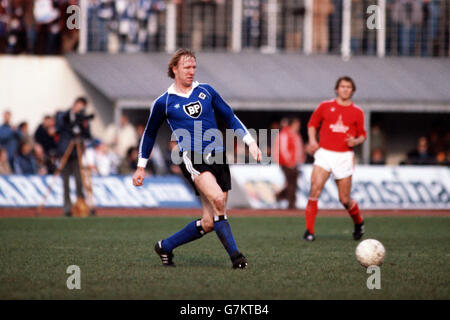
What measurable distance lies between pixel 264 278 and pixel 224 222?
0.99 meters

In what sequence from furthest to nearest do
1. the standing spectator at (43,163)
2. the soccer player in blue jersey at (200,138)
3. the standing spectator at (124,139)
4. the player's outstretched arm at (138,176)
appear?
the standing spectator at (124,139)
the standing spectator at (43,163)
the player's outstretched arm at (138,176)
the soccer player in blue jersey at (200,138)

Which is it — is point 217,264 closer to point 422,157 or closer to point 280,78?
point 422,157

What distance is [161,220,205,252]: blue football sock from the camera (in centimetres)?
1029

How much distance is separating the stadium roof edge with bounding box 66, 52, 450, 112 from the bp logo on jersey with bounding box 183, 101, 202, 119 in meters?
16.8

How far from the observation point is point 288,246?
13.1m

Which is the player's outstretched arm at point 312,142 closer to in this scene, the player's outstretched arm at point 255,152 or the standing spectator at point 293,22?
the player's outstretched arm at point 255,152

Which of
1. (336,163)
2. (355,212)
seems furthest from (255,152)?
(355,212)

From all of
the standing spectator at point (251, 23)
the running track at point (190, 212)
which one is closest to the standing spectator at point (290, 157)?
the running track at point (190, 212)

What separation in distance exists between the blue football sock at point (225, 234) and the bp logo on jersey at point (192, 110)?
112 centimetres

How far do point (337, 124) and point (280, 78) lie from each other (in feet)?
48.1

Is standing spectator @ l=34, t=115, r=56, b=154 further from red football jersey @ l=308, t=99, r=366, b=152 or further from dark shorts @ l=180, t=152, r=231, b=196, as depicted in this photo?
dark shorts @ l=180, t=152, r=231, b=196

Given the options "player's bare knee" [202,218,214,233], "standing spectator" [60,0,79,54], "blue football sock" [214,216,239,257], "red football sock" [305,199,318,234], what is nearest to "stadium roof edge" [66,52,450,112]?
"standing spectator" [60,0,79,54]

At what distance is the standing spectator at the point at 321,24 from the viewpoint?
30.5m
